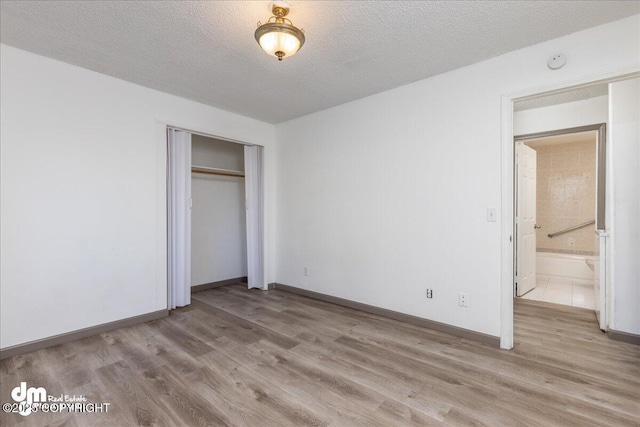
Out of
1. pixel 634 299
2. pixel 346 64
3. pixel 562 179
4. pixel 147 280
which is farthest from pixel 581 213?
pixel 147 280

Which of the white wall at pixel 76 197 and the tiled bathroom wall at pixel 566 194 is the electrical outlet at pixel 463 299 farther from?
the tiled bathroom wall at pixel 566 194

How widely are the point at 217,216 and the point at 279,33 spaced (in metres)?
3.39

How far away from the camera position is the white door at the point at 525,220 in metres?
4.09

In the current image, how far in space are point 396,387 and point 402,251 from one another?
59.7 inches

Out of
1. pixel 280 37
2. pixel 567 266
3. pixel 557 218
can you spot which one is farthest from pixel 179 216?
pixel 557 218

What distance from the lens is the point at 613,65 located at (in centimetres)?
214

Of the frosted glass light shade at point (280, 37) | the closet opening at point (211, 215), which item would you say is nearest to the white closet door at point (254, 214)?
the closet opening at point (211, 215)

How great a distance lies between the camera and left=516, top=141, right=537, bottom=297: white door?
4090 mm

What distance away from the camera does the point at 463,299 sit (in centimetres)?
282

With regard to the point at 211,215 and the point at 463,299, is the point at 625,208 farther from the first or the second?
the point at 211,215

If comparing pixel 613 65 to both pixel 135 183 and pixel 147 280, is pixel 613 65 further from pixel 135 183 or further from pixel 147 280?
pixel 147 280

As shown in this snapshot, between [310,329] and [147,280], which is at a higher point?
[147,280]

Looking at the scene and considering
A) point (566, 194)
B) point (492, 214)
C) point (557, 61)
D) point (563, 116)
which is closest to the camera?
point (557, 61)

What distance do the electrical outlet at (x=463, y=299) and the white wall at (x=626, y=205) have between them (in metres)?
A: 1.30
